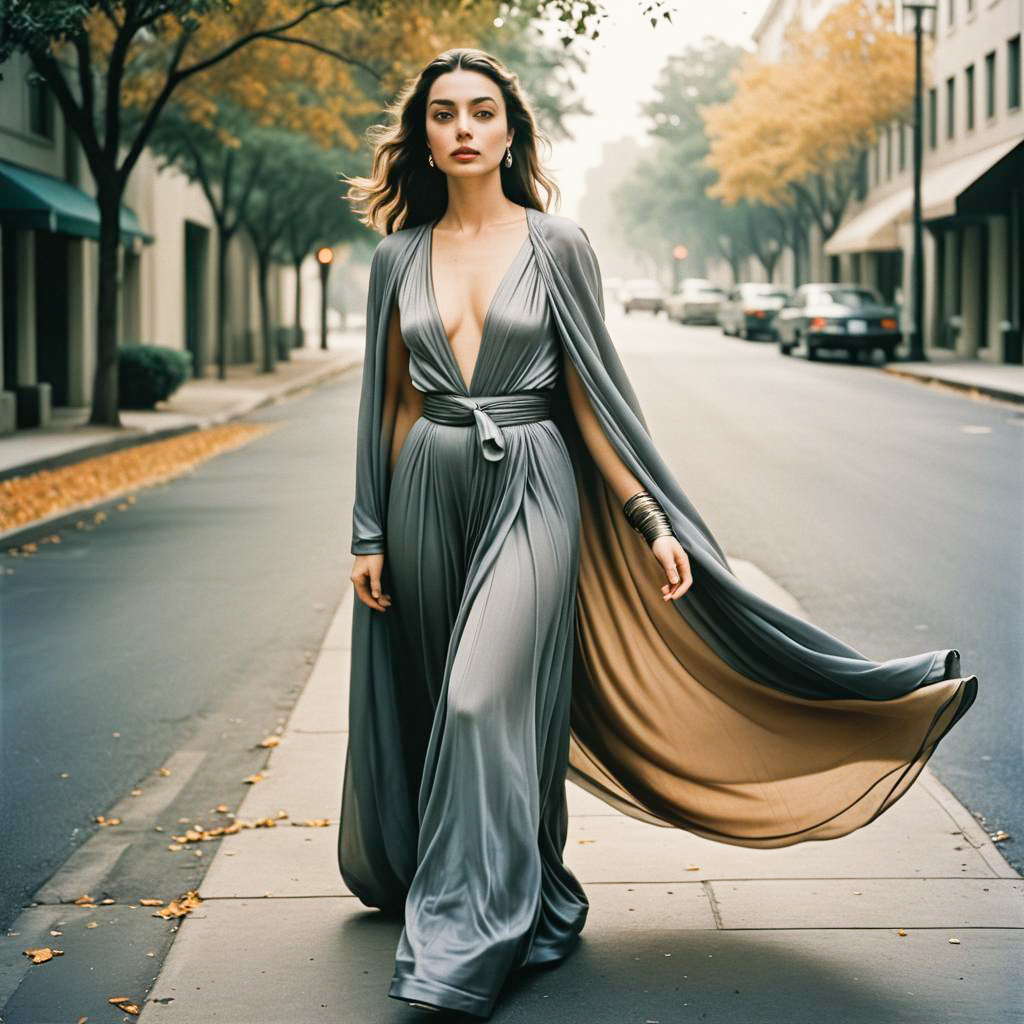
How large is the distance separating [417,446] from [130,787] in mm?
2541

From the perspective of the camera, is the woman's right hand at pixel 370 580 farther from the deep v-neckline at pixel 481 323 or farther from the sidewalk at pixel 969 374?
the sidewalk at pixel 969 374

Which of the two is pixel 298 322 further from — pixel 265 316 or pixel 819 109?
pixel 819 109

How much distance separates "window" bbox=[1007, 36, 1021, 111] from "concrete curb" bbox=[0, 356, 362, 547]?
51.9ft

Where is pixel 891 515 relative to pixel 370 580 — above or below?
below

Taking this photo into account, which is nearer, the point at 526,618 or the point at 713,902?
the point at 526,618

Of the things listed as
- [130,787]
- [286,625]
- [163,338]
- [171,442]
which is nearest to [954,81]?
[163,338]

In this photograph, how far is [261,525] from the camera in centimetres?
1307

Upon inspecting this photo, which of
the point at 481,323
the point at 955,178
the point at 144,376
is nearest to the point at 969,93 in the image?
the point at 955,178

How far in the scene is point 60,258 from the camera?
2708cm

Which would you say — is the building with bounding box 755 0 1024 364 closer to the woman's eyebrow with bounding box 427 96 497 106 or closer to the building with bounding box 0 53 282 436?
the building with bounding box 0 53 282 436

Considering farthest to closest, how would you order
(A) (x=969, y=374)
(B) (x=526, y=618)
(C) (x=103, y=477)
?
(A) (x=969, y=374), (C) (x=103, y=477), (B) (x=526, y=618)

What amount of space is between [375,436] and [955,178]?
3694 cm

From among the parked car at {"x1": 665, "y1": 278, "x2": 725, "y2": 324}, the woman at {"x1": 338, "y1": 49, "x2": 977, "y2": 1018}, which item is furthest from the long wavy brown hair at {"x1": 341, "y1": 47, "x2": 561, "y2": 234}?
the parked car at {"x1": 665, "y1": 278, "x2": 725, "y2": 324}

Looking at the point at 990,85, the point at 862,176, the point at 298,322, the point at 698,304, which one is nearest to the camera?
the point at 990,85
